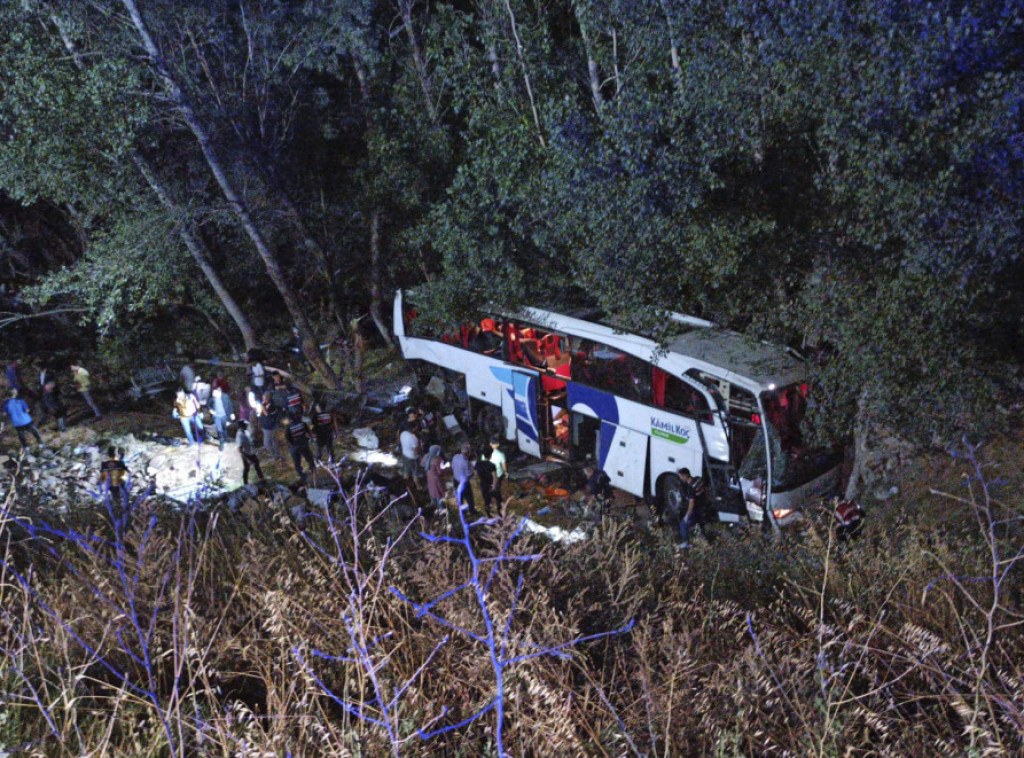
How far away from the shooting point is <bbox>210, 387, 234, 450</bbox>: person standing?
520 inches

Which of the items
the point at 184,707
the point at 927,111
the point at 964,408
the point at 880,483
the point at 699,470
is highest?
the point at 927,111

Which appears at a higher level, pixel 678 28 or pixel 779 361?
pixel 678 28

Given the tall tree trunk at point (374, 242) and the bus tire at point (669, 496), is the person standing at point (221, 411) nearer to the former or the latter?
the tall tree trunk at point (374, 242)

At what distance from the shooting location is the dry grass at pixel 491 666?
252 centimetres

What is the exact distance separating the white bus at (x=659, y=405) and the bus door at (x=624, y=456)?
0.06 feet

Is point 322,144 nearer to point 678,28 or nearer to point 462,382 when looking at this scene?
point 462,382

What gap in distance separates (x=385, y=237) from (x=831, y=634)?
1509cm

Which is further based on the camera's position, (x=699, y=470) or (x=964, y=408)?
(x=699, y=470)

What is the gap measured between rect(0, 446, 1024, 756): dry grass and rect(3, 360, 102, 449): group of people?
9.52 meters

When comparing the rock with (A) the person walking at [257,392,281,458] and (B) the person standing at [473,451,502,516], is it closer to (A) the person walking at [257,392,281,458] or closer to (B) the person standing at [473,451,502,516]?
(A) the person walking at [257,392,281,458]

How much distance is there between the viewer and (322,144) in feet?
57.1

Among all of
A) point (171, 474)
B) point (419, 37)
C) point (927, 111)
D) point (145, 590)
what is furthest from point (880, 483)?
point (419, 37)

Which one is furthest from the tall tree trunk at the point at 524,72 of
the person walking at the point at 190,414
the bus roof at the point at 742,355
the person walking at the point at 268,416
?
the person walking at the point at 190,414

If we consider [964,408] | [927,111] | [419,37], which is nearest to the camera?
[927,111]
